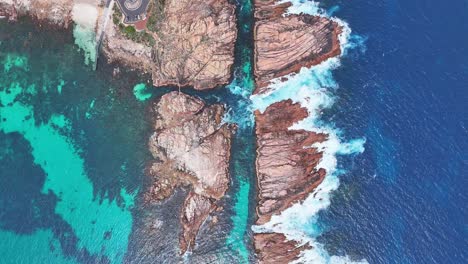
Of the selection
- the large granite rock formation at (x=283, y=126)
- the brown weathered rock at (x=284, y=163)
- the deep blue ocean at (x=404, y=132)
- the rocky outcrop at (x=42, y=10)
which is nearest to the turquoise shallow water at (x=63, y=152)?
the rocky outcrop at (x=42, y=10)

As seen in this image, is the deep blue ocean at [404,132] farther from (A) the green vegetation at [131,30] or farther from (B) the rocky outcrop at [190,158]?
(A) the green vegetation at [131,30]

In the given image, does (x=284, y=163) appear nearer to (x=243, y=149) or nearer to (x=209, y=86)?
(x=243, y=149)

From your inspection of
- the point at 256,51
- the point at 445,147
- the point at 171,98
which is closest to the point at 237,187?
the point at 171,98

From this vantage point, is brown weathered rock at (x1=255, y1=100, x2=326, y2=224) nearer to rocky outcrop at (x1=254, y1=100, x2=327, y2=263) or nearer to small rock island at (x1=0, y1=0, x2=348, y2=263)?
rocky outcrop at (x1=254, y1=100, x2=327, y2=263)

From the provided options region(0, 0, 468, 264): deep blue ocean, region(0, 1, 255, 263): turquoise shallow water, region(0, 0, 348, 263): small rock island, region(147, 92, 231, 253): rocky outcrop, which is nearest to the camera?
region(0, 0, 468, 264): deep blue ocean

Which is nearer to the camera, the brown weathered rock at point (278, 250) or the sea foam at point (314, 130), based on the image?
the brown weathered rock at point (278, 250)

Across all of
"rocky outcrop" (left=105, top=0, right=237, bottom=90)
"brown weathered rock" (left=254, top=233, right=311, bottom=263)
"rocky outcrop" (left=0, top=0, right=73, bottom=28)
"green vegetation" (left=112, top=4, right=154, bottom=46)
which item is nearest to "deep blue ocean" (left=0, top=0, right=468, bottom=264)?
"rocky outcrop" (left=0, top=0, right=73, bottom=28)
